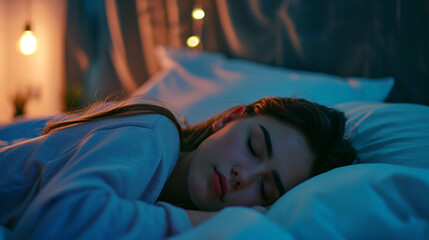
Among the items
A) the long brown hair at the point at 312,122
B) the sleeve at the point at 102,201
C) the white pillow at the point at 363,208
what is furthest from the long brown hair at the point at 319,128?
the sleeve at the point at 102,201

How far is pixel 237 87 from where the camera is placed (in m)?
1.46

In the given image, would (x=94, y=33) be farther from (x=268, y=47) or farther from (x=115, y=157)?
(x=115, y=157)

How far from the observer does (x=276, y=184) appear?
2.65 ft

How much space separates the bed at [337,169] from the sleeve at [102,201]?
13 centimetres

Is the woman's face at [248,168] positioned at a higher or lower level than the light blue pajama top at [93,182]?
lower

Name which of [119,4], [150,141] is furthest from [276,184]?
[119,4]

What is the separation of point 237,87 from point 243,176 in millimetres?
727

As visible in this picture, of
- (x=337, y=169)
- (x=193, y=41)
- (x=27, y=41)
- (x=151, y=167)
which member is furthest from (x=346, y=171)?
(x=27, y=41)

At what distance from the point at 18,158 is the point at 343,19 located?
4.71 ft

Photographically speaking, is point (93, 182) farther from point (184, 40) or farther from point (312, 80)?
point (184, 40)

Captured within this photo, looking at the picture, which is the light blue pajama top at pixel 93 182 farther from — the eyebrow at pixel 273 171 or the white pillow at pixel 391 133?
the white pillow at pixel 391 133

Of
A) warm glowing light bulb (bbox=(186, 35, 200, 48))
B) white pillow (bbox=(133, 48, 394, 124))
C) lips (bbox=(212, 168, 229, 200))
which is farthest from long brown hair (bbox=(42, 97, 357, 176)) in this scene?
warm glowing light bulb (bbox=(186, 35, 200, 48))

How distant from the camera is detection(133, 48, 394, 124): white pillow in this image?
52.5 inches

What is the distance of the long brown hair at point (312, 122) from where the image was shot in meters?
0.85
